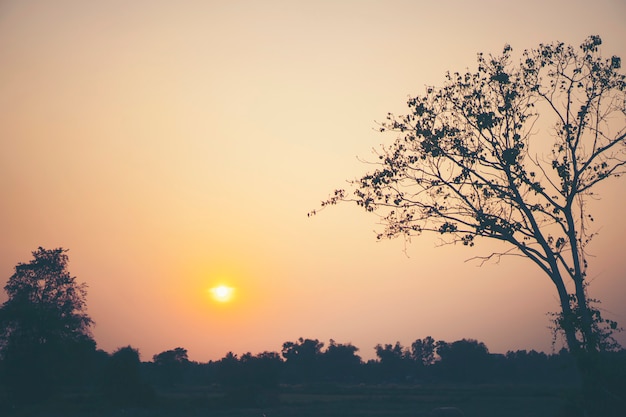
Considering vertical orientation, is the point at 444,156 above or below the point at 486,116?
below

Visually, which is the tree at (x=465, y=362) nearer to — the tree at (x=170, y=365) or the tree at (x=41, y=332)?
the tree at (x=170, y=365)

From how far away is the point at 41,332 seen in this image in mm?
61344

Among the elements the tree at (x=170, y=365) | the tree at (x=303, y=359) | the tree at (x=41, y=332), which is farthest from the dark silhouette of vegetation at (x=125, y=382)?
the tree at (x=303, y=359)

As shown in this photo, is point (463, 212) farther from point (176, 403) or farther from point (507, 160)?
point (176, 403)

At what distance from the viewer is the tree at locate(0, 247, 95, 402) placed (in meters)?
59.1

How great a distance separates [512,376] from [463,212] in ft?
504

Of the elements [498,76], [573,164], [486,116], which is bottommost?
[573,164]

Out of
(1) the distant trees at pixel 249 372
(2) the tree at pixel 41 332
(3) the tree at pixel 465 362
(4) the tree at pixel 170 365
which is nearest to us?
(2) the tree at pixel 41 332

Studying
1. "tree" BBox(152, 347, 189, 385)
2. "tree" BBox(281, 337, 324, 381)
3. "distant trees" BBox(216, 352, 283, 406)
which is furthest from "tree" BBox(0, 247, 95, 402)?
"tree" BBox(281, 337, 324, 381)

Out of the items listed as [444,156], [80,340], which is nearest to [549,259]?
[444,156]

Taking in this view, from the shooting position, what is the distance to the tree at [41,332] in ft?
194

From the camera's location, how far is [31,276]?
66.9 metres

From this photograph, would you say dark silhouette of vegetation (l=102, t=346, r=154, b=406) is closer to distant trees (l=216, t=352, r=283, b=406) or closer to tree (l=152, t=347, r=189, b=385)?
distant trees (l=216, t=352, r=283, b=406)

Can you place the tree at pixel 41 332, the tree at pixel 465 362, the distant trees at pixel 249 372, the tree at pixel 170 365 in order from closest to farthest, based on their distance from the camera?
1. the tree at pixel 41 332
2. the distant trees at pixel 249 372
3. the tree at pixel 170 365
4. the tree at pixel 465 362
